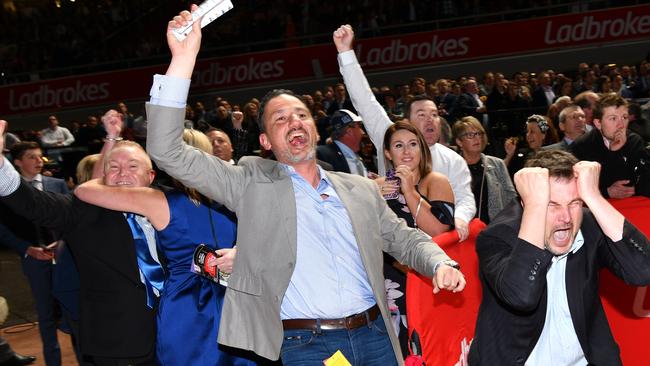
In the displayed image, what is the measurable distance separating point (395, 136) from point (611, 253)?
7.13 ft

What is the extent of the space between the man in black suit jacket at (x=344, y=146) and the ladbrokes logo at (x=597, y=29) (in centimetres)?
1346

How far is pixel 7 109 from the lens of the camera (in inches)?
984

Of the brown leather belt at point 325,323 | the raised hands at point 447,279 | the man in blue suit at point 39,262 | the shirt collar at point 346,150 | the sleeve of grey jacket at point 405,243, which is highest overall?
the shirt collar at point 346,150

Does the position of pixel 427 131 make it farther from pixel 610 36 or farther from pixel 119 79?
pixel 119 79

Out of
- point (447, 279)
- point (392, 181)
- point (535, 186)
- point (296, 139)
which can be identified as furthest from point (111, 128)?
point (535, 186)

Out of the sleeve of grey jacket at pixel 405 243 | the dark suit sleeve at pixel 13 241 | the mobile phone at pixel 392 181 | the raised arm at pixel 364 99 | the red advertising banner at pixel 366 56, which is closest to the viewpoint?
the sleeve of grey jacket at pixel 405 243

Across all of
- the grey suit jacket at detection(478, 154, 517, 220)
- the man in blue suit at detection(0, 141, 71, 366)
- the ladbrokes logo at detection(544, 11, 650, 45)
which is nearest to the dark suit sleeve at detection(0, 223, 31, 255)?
the man in blue suit at detection(0, 141, 71, 366)

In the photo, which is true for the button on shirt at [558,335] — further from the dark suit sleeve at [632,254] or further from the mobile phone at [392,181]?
the mobile phone at [392,181]

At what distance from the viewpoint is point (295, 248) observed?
3.35 meters

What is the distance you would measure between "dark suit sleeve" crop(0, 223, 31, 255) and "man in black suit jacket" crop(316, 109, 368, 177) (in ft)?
8.63

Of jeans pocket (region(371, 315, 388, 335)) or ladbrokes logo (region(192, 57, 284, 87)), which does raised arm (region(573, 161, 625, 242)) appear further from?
ladbrokes logo (region(192, 57, 284, 87))

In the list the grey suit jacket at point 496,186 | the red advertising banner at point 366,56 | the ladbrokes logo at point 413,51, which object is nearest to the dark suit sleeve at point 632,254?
the grey suit jacket at point 496,186

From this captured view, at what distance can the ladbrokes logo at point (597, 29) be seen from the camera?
1942 centimetres

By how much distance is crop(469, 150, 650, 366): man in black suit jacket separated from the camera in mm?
3137
